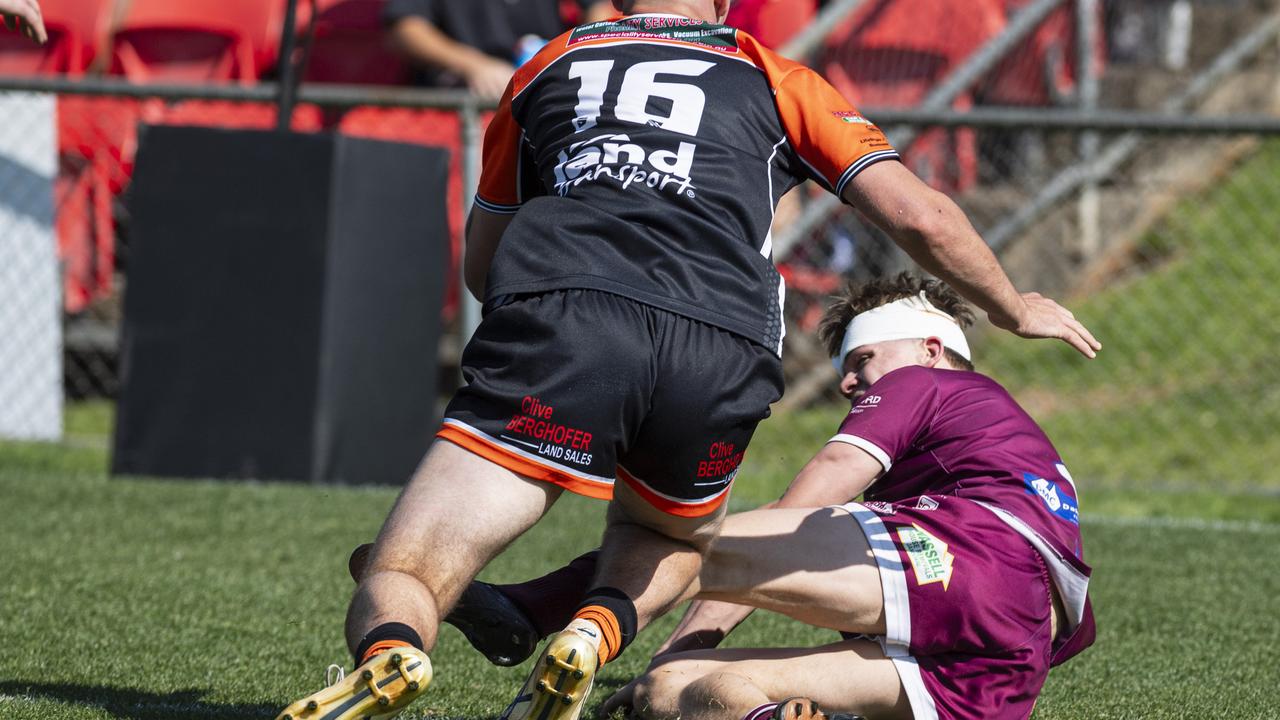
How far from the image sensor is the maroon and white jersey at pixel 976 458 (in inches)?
116

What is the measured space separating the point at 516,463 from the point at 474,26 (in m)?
5.47

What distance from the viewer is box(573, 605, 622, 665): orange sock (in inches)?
99.2

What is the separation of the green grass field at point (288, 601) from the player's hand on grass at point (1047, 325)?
0.92 meters

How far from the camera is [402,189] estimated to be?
6039mm

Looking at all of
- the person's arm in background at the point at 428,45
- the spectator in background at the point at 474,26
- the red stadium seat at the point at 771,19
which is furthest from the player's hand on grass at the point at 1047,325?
the red stadium seat at the point at 771,19

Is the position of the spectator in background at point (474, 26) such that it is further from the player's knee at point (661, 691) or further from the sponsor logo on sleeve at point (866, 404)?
the player's knee at point (661, 691)

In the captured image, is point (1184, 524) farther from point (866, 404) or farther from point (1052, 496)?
point (866, 404)

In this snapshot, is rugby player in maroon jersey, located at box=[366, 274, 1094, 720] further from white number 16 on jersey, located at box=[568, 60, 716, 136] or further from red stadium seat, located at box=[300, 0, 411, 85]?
red stadium seat, located at box=[300, 0, 411, 85]

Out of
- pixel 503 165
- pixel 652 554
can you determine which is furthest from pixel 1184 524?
pixel 503 165

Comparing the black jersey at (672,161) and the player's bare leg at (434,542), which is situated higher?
the black jersey at (672,161)

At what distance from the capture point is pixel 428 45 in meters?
7.53

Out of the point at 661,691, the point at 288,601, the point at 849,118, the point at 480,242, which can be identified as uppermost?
the point at 849,118

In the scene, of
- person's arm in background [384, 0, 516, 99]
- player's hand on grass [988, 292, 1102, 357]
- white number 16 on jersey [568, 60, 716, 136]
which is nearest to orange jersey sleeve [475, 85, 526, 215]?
white number 16 on jersey [568, 60, 716, 136]

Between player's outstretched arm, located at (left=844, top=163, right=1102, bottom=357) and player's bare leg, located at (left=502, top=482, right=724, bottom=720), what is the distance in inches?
22.0
